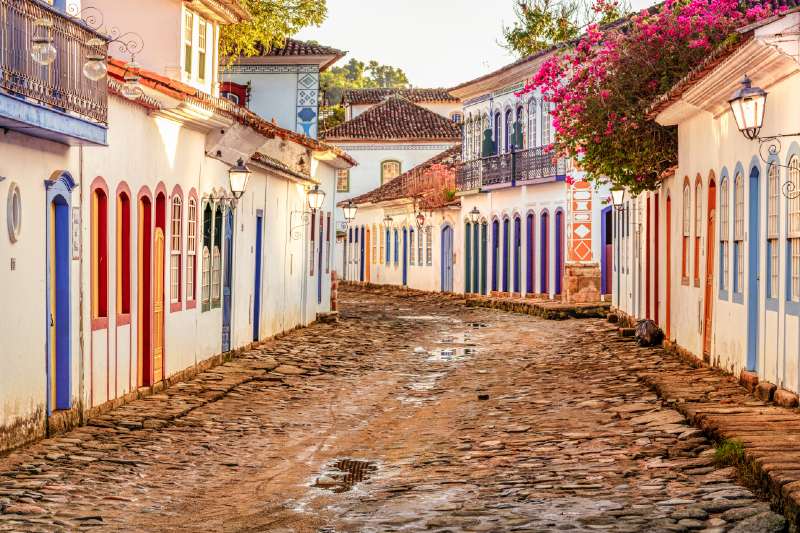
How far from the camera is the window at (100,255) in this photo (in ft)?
44.6

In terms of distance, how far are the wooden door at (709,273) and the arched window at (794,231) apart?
13.3ft

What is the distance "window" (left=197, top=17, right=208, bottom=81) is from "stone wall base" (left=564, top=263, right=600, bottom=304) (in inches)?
578

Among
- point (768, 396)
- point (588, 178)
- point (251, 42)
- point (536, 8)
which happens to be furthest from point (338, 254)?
point (768, 396)

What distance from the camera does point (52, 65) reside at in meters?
11.6

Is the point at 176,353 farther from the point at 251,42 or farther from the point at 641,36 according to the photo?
the point at 251,42

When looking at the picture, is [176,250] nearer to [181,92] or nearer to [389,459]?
[181,92]

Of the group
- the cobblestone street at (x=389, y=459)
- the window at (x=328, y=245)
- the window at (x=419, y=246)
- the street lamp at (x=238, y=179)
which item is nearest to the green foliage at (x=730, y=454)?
the cobblestone street at (x=389, y=459)

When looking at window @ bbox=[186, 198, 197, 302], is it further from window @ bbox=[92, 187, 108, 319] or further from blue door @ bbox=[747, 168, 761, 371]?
blue door @ bbox=[747, 168, 761, 371]

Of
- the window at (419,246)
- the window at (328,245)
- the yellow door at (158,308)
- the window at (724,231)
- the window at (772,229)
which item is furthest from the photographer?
the window at (419,246)

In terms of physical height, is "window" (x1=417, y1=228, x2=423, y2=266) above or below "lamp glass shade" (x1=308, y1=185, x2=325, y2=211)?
below

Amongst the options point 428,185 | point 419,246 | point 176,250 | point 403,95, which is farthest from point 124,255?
point 403,95

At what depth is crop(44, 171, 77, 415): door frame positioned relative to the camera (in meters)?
12.3

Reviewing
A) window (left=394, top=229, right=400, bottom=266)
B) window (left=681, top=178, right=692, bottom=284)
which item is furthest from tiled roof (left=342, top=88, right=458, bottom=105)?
window (left=681, top=178, right=692, bottom=284)

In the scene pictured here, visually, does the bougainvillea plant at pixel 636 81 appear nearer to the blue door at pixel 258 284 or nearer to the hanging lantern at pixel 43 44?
the blue door at pixel 258 284
